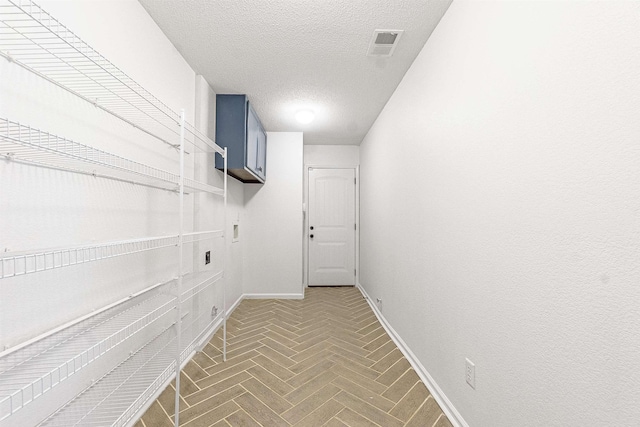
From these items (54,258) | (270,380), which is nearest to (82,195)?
(54,258)

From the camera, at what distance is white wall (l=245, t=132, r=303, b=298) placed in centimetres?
410

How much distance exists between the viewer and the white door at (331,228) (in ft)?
16.0

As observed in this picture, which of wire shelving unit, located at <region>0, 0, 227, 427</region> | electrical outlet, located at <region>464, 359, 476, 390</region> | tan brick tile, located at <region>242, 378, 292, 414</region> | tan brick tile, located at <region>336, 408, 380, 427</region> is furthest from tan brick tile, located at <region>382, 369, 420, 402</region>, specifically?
wire shelving unit, located at <region>0, 0, 227, 427</region>

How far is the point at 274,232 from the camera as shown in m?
4.11

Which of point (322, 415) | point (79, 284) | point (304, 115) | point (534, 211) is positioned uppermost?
point (304, 115)

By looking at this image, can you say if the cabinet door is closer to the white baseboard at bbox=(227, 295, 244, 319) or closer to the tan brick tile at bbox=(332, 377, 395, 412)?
the white baseboard at bbox=(227, 295, 244, 319)

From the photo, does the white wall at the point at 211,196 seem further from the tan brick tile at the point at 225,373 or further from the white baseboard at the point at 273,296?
the tan brick tile at the point at 225,373

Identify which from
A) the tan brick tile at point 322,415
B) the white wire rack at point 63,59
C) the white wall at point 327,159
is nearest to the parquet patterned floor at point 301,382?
the tan brick tile at point 322,415

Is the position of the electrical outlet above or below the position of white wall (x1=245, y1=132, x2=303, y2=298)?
below

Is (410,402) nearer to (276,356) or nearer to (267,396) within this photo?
(267,396)

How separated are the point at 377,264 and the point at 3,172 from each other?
10.5ft

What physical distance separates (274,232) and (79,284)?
113 inches

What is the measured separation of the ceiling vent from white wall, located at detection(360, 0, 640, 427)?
9.3 inches

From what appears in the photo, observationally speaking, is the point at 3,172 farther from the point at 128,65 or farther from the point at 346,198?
Result: the point at 346,198
